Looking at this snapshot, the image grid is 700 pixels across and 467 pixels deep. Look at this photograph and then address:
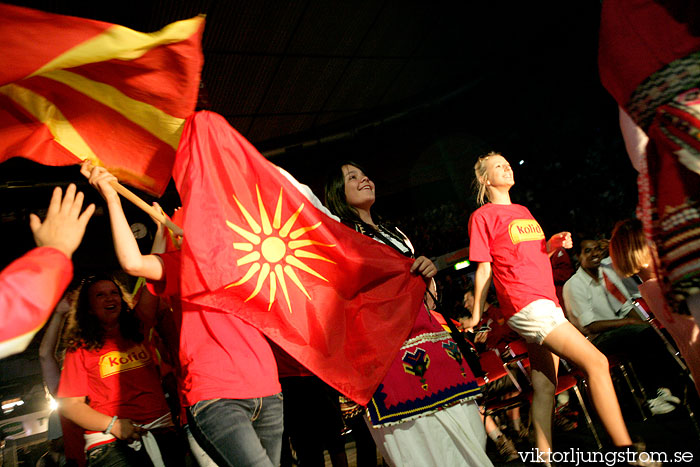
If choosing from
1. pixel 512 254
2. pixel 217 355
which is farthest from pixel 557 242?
pixel 217 355

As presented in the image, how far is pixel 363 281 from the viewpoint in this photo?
2270 mm

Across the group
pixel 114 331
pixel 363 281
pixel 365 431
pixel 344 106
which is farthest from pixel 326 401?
pixel 344 106

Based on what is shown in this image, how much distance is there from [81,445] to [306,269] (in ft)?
7.02

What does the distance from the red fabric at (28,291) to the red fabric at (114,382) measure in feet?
5.06

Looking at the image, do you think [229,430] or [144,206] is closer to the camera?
[229,430]

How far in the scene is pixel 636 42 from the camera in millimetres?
1281

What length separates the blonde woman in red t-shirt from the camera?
7.91 ft

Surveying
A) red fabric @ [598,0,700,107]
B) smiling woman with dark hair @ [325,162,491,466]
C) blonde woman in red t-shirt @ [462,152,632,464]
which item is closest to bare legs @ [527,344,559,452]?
blonde woman in red t-shirt @ [462,152,632,464]

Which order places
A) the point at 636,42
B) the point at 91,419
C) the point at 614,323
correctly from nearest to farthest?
the point at 636,42 < the point at 91,419 < the point at 614,323

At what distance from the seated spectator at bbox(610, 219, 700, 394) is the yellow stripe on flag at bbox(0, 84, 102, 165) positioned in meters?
3.05

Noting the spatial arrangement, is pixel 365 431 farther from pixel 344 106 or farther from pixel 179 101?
pixel 344 106

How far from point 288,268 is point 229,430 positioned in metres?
0.78

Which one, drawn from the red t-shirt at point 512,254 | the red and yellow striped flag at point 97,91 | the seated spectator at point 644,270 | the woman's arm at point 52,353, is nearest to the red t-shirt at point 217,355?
the red and yellow striped flag at point 97,91

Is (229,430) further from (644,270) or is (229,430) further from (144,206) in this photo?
(644,270)
